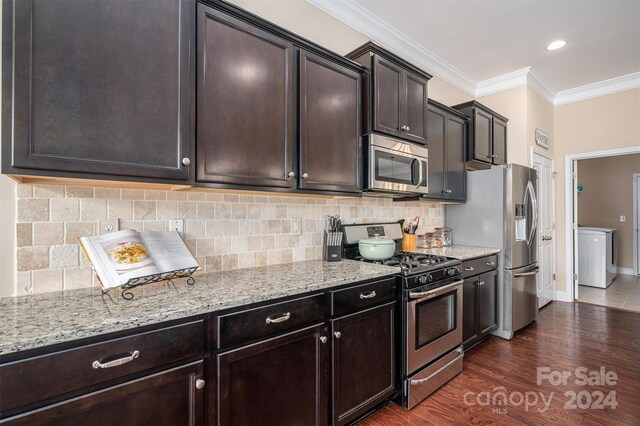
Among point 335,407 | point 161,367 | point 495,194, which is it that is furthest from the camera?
point 495,194

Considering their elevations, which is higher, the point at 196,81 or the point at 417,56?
the point at 417,56

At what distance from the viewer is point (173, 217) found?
168cm

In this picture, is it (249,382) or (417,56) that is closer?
(249,382)

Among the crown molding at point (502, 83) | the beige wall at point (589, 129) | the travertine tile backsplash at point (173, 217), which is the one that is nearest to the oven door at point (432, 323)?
the travertine tile backsplash at point (173, 217)

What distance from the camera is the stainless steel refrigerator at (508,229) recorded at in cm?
313

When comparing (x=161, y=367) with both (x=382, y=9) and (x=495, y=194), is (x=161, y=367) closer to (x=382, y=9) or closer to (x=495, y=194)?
(x=382, y=9)

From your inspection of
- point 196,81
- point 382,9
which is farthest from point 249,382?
point 382,9

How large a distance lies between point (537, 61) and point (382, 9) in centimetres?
228

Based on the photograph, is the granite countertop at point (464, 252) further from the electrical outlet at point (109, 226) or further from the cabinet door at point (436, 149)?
the electrical outlet at point (109, 226)

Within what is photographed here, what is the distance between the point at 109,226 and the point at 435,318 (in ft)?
6.95

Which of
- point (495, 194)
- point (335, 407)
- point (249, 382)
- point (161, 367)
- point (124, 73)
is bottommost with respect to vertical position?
point (335, 407)

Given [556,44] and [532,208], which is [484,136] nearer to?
[532,208]

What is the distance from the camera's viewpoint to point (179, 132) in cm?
138

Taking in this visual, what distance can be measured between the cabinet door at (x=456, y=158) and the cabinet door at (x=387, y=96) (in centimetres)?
103
